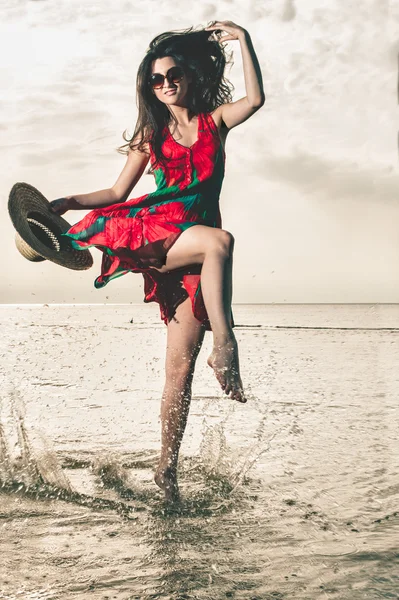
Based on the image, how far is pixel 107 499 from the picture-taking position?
4.32 m

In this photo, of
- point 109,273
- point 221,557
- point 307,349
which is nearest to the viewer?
point 221,557

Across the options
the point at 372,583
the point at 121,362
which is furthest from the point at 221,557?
the point at 121,362

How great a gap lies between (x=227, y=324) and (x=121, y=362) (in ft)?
45.6

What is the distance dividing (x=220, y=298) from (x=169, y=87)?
1164 mm

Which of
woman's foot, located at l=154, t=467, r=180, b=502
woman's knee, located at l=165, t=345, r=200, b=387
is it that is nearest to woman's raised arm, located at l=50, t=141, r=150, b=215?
woman's knee, located at l=165, t=345, r=200, b=387

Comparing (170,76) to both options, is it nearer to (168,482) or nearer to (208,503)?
(168,482)

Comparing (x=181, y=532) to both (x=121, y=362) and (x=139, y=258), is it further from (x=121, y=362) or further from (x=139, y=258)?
(x=121, y=362)

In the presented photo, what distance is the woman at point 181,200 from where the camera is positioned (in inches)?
123

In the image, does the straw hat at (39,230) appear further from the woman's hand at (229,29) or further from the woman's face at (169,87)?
the woman's hand at (229,29)

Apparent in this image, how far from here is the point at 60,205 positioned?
11.8ft

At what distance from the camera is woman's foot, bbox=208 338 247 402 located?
3.00 metres

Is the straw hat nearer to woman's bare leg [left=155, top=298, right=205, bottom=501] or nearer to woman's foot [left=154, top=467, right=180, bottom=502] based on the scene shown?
woman's bare leg [left=155, top=298, right=205, bottom=501]

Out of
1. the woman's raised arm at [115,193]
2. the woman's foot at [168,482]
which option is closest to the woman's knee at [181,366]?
the woman's foot at [168,482]

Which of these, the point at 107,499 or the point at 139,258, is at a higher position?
the point at 139,258
